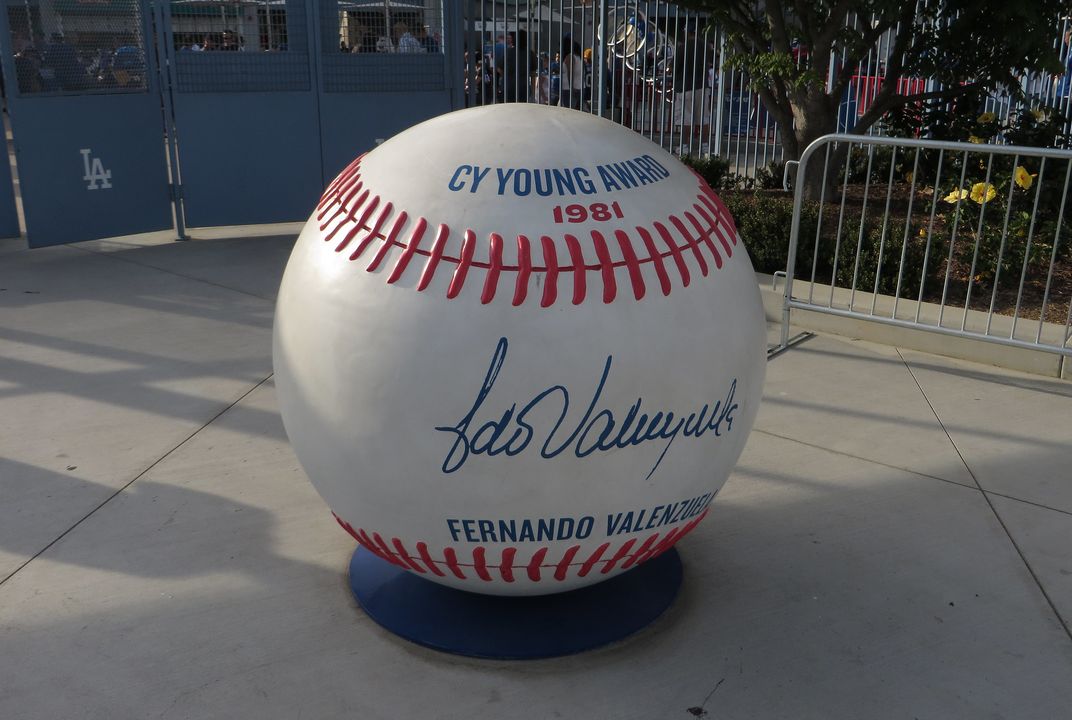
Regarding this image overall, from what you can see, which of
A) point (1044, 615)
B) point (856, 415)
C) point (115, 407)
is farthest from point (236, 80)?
point (1044, 615)

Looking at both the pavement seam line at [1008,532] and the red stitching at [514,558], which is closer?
the red stitching at [514,558]

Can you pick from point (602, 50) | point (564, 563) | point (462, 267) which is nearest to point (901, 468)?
point (564, 563)

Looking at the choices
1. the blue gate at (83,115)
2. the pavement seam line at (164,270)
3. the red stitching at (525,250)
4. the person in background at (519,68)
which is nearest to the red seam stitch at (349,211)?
the red stitching at (525,250)

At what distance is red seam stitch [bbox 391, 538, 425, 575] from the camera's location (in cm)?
331

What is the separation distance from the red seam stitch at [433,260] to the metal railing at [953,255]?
3.96 meters

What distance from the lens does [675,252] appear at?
124 inches

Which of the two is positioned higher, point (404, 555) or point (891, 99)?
point (891, 99)

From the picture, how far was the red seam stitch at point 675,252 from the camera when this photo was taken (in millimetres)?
3141

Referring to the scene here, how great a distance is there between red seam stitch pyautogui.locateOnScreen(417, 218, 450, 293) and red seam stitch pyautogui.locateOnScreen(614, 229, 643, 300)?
1.67ft

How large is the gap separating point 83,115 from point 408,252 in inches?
280

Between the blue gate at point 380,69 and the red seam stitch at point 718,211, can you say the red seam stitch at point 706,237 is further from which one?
the blue gate at point 380,69

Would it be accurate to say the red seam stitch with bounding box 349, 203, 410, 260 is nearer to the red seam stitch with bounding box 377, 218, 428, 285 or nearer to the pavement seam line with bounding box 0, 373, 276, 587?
the red seam stitch with bounding box 377, 218, 428, 285

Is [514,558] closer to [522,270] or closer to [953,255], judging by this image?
[522,270]

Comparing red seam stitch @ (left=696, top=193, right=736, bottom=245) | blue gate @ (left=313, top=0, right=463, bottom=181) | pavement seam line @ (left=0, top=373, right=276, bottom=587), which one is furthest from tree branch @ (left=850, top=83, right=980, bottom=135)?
red seam stitch @ (left=696, top=193, right=736, bottom=245)
